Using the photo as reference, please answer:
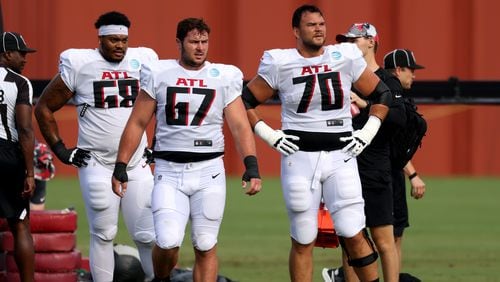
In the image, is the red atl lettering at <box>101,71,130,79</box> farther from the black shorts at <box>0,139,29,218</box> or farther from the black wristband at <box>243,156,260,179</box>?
the black wristband at <box>243,156,260,179</box>

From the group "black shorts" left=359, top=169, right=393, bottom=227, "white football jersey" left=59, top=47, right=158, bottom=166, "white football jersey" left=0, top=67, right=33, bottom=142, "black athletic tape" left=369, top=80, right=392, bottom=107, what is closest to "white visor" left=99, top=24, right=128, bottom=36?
"white football jersey" left=59, top=47, right=158, bottom=166

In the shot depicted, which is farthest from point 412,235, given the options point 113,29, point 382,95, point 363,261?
point 113,29

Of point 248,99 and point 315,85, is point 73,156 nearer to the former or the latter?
point 248,99

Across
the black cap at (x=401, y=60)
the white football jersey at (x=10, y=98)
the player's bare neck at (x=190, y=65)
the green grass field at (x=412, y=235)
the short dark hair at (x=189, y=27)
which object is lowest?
the green grass field at (x=412, y=235)

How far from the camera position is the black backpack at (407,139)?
10.6 m

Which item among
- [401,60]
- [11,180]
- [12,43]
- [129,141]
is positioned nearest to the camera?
[129,141]

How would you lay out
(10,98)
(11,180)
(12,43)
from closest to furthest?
(10,98) < (11,180) < (12,43)

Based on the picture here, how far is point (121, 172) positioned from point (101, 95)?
3.40 feet

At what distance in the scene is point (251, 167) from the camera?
363 inches

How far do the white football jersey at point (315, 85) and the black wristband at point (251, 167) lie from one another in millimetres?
506

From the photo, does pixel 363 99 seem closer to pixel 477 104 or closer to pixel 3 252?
pixel 3 252

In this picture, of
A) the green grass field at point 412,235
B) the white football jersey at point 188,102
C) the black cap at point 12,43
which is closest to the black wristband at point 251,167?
the white football jersey at point 188,102

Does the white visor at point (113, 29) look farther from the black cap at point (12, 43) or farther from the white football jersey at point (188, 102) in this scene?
the white football jersey at point (188, 102)

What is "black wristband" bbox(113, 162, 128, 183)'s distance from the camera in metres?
9.37
